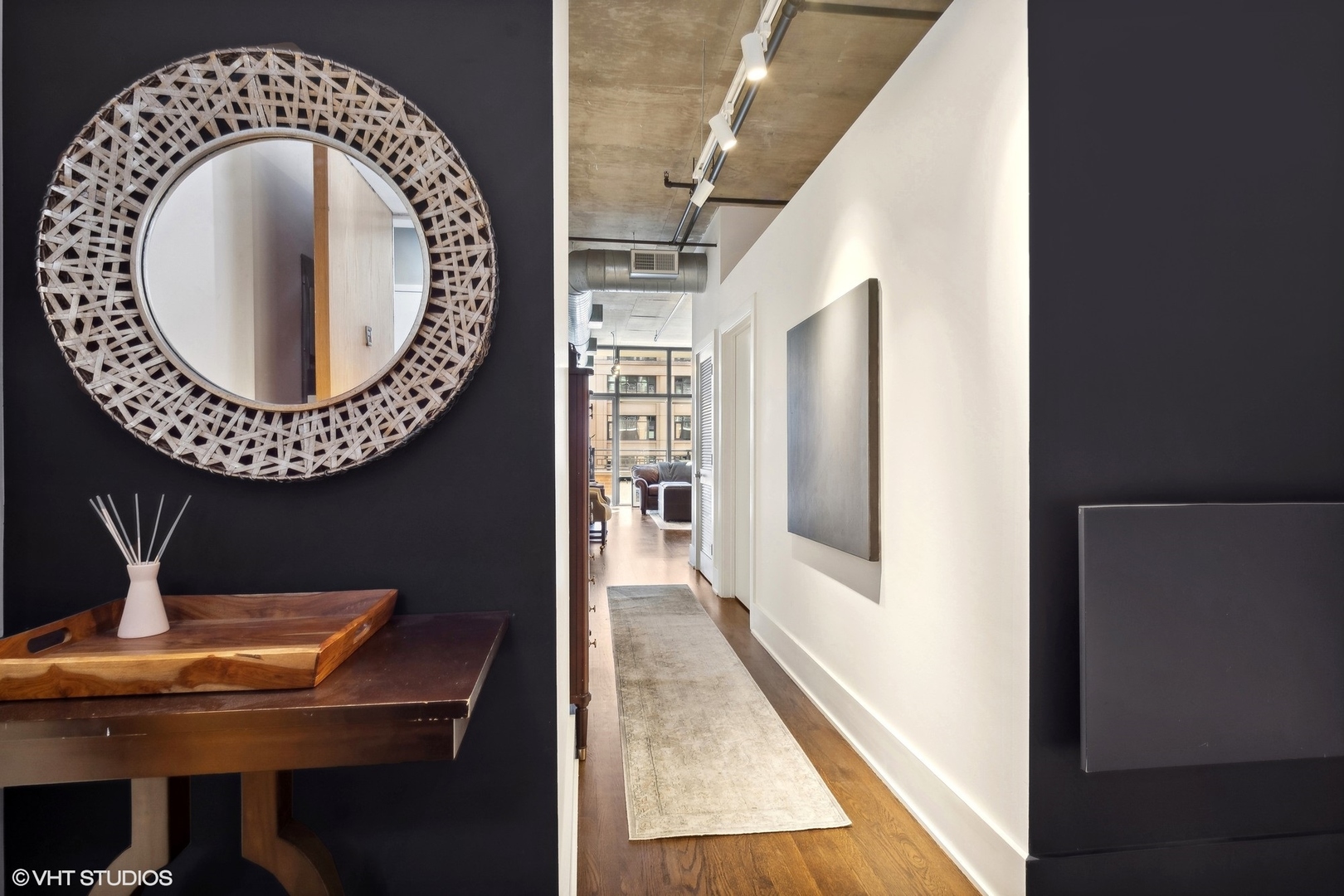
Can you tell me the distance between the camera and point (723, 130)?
2877 millimetres

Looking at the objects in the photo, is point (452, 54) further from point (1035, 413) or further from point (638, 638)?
point (638, 638)

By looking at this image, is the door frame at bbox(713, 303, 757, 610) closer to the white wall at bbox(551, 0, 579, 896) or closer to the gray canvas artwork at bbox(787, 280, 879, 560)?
the gray canvas artwork at bbox(787, 280, 879, 560)

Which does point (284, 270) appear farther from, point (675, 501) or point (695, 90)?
point (675, 501)

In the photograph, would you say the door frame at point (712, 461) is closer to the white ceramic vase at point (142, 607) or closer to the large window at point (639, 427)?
the white ceramic vase at point (142, 607)

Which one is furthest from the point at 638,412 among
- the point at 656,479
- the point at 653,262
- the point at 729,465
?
the point at 729,465

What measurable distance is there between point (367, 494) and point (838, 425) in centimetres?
191

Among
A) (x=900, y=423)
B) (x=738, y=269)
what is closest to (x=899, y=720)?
(x=900, y=423)

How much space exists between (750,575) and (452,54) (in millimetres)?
3626

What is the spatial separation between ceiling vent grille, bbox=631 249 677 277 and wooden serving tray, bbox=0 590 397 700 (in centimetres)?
470

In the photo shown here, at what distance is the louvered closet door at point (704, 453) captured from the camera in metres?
5.70

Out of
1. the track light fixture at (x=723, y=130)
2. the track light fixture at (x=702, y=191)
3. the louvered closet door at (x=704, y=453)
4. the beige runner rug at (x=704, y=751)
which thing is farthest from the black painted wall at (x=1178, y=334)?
the louvered closet door at (x=704, y=453)

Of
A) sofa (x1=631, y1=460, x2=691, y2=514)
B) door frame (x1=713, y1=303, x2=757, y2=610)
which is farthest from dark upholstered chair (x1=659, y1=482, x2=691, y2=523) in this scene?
door frame (x1=713, y1=303, x2=757, y2=610)

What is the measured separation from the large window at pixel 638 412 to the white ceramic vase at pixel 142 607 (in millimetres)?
11155

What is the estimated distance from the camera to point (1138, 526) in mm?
1544
